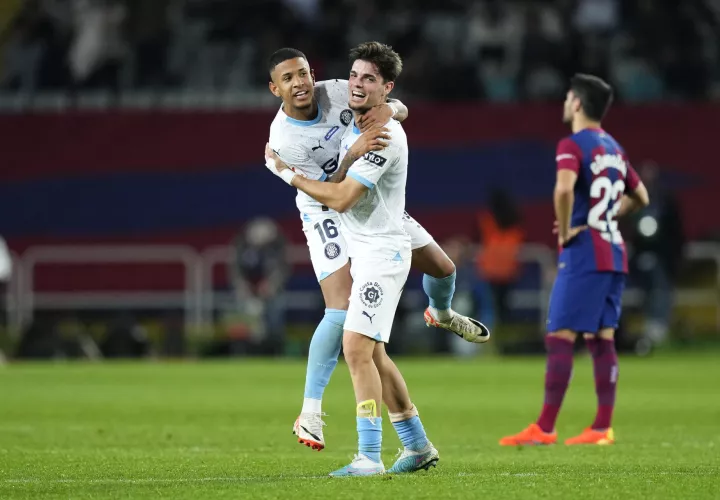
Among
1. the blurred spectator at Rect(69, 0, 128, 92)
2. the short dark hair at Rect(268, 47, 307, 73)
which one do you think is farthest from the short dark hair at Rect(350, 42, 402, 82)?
the blurred spectator at Rect(69, 0, 128, 92)

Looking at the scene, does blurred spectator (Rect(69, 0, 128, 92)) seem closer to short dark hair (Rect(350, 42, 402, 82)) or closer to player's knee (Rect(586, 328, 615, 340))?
player's knee (Rect(586, 328, 615, 340))

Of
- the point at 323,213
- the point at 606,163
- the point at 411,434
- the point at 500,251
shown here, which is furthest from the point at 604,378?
the point at 500,251

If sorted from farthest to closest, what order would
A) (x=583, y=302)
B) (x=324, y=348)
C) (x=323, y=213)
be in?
1. (x=583, y=302)
2. (x=323, y=213)
3. (x=324, y=348)

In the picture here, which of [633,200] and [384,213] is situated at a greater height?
[633,200]

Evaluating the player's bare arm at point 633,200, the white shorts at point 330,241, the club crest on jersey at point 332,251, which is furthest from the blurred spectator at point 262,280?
the club crest on jersey at point 332,251

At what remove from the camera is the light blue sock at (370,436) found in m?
7.81

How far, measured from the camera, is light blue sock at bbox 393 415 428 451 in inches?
322

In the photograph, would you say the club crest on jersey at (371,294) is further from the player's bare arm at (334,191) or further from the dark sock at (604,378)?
the dark sock at (604,378)

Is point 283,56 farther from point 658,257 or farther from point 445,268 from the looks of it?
point 658,257

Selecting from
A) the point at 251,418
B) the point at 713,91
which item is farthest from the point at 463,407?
the point at 713,91

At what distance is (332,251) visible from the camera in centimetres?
860

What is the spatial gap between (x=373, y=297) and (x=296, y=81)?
147 centimetres

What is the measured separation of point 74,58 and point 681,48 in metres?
9.62

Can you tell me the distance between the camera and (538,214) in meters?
22.9
